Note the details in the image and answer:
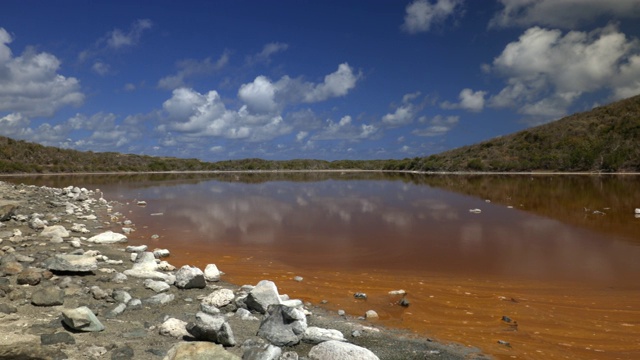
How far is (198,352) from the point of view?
17.4 ft

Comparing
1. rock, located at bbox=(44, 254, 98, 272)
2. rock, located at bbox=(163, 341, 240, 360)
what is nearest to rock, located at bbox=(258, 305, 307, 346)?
rock, located at bbox=(163, 341, 240, 360)

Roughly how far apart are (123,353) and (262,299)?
270cm

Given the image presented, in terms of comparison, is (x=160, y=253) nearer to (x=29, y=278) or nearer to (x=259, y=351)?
(x=29, y=278)

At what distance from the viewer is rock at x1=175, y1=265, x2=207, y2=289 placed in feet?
29.6

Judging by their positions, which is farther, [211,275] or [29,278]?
[211,275]

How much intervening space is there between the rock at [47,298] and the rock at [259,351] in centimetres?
347

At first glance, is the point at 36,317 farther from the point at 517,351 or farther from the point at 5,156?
the point at 5,156

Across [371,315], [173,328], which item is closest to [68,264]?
[173,328]

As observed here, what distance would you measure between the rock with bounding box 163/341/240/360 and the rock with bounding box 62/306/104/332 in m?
1.59

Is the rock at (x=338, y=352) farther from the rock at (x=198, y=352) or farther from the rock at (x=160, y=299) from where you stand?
the rock at (x=160, y=299)

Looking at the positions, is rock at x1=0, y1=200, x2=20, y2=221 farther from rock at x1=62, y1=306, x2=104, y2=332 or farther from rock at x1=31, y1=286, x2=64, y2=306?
rock at x1=62, y1=306, x2=104, y2=332

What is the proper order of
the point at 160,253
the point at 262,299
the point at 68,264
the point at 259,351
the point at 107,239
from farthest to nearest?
the point at 107,239 < the point at 160,253 < the point at 68,264 < the point at 262,299 < the point at 259,351

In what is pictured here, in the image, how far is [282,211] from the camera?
83.3 feet

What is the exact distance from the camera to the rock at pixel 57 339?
18.4ft
